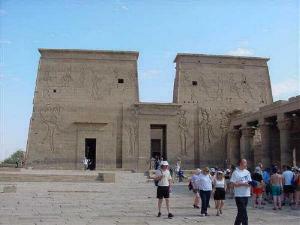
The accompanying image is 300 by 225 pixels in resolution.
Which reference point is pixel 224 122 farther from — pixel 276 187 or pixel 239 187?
pixel 239 187

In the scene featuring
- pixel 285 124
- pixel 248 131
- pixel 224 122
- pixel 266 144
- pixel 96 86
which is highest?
pixel 96 86

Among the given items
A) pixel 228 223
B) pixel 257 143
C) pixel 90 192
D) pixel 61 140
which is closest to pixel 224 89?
pixel 257 143

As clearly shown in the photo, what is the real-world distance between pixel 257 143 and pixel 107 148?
1019cm

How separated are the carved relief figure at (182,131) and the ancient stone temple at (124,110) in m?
0.07

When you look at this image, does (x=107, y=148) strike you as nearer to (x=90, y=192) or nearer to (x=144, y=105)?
(x=144, y=105)

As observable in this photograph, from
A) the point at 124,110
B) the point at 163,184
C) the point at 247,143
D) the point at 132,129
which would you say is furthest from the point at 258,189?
the point at 124,110

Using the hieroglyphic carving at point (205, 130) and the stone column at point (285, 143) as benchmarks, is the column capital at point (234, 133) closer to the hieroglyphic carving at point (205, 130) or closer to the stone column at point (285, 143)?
the hieroglyphic carving at point (205, 130)

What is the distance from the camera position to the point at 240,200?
7.52 metres

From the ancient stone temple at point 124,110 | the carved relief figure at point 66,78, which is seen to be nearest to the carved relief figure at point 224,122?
the ancient stone temple at point 124,110

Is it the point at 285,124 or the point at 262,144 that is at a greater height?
the point at 285,124

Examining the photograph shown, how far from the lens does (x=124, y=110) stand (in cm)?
2909

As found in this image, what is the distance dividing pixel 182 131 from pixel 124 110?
433cm

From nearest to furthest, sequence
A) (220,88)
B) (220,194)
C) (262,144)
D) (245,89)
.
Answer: (220,194)
(262,144)
(220,88)
(245,89)

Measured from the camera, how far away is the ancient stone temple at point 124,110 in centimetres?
2834
